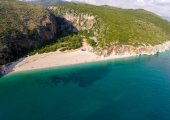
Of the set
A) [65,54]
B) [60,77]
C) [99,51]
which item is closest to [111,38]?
[99,51]

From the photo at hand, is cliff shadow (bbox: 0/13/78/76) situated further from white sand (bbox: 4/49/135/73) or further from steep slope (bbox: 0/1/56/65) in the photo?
white sand (bbox: 4/49/135/73)

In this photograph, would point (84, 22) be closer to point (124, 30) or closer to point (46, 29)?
point (124, 30)

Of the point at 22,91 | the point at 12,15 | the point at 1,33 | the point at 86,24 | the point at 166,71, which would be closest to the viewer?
the point at 22,91

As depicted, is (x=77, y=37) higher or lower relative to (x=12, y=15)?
lower

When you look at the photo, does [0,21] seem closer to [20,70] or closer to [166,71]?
[20,70]

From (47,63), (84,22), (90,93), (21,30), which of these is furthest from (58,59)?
(84,22)

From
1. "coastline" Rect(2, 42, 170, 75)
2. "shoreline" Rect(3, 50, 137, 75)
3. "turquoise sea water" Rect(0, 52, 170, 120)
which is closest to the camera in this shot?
"turquoise sea water" Rect(0, 52, 170, 120)

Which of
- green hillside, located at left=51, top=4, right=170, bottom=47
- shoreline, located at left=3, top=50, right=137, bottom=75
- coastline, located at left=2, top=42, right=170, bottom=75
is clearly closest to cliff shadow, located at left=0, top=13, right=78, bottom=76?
coastline, located at left=2, top=42, right=170, bottom=75

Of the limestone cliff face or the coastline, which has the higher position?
the limestone cliff face

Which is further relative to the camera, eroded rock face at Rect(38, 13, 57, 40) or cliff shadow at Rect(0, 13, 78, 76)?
eroded rock face at Rect(38, 13, 57, 40)
